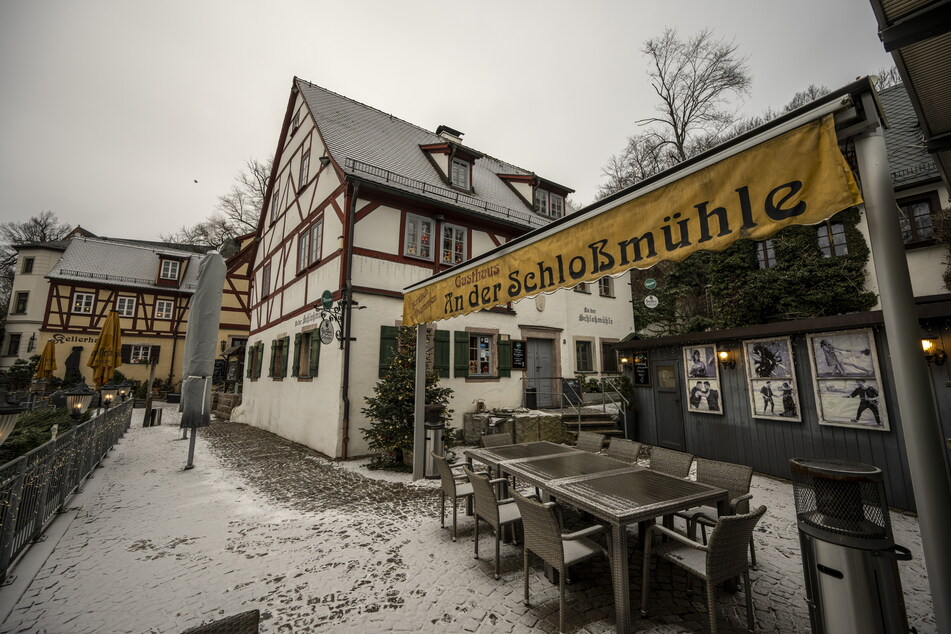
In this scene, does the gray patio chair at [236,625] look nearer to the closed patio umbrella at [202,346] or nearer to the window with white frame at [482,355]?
the closed patio umbrella at [202,346]

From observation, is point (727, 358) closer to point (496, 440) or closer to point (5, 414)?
point (496, 440)

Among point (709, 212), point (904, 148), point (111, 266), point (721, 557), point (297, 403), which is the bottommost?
point (721, 557)

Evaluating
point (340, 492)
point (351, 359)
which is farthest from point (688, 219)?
point (351, 359)

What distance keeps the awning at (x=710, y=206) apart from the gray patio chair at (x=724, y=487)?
2291 mm

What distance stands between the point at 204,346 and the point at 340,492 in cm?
385

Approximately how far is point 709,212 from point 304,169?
12.8 metres

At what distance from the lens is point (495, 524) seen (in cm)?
351

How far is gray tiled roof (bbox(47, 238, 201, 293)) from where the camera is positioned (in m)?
23.4

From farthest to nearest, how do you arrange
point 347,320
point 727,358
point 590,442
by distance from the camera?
point 347,320 → point 727,358 → point 590,442

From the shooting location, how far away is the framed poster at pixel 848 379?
558 centimetres

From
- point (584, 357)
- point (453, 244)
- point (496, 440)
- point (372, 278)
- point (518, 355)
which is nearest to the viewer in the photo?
point (496, 440)

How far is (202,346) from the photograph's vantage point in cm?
722

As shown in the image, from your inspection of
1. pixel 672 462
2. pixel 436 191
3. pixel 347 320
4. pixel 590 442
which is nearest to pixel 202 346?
pixel 347 320

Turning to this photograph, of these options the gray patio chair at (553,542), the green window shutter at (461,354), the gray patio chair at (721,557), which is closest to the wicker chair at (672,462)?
the gray patio chair at (721,557)
